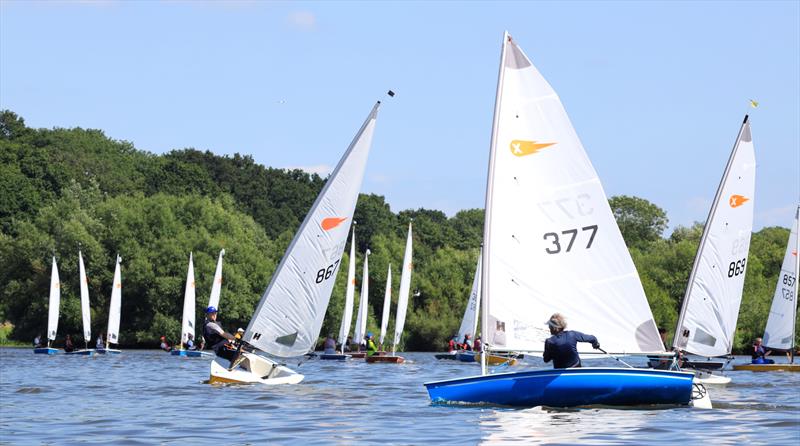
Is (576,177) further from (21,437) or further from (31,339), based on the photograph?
(31,339)

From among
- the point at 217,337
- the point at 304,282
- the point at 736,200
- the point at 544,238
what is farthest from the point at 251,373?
the point at 736,200

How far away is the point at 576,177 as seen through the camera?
64.0 feet

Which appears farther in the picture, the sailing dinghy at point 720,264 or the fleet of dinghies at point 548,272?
the sailing dinghy at point 720,264

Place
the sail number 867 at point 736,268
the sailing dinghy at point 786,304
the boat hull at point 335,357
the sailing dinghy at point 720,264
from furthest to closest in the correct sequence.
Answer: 1. the boat hull at point 335,357
2. the sailing dinghy at point 786,304
3. the sail number 867 at point 736,268
4. the sailing dinghy at point 720,264

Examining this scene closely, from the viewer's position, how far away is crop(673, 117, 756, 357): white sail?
30.5 metres

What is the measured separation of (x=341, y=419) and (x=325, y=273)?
26.9 feet

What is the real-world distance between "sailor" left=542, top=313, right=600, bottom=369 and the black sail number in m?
1.26

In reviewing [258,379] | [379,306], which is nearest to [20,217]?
[379,306]

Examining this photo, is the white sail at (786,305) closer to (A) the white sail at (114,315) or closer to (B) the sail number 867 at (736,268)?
(B) the sail number 867 at (736,268)

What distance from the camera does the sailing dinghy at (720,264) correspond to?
3052 centimetres

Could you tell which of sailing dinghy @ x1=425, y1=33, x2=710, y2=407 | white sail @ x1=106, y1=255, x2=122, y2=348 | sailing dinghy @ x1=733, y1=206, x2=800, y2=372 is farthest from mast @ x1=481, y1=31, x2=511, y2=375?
white sail @ x1=106, y1=255, x2=122, y2=348

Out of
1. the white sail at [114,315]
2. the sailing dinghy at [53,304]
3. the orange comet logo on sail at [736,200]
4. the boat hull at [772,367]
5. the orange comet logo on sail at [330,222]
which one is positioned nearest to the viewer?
the orange comet logo on sail at [330,222]

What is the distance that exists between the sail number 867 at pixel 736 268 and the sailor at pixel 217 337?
485 inches

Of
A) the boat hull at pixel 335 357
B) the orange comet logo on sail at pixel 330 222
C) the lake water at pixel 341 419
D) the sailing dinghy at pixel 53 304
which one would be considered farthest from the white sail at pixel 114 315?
the orange comet logo on sail at pixel 330 222
